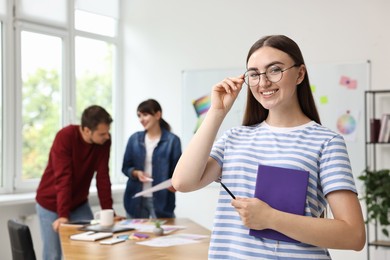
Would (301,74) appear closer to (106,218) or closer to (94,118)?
(106,218)

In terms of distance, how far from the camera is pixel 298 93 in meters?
1.43

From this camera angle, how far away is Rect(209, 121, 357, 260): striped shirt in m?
1.29

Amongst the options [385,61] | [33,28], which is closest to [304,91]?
[385,61]

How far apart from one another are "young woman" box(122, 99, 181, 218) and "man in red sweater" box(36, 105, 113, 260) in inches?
14.3

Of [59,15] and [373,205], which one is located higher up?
[59,15]

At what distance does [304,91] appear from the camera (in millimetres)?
1433

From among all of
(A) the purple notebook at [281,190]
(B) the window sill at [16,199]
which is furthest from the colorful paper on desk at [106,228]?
(A) the purple notebook at [281,190]

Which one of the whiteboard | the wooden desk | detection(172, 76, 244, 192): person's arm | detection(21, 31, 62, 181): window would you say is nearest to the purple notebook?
detection(172, 76, 244, 192): person's arm

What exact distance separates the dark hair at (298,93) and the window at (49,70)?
4.08m

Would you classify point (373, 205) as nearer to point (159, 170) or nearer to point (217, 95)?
point (159, 170)

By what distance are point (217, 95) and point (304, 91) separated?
21cm

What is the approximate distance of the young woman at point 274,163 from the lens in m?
1.25

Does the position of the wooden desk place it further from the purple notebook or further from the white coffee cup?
the purple notebook

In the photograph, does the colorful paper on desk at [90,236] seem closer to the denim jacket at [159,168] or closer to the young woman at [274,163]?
the denim jacket at [159,168]
